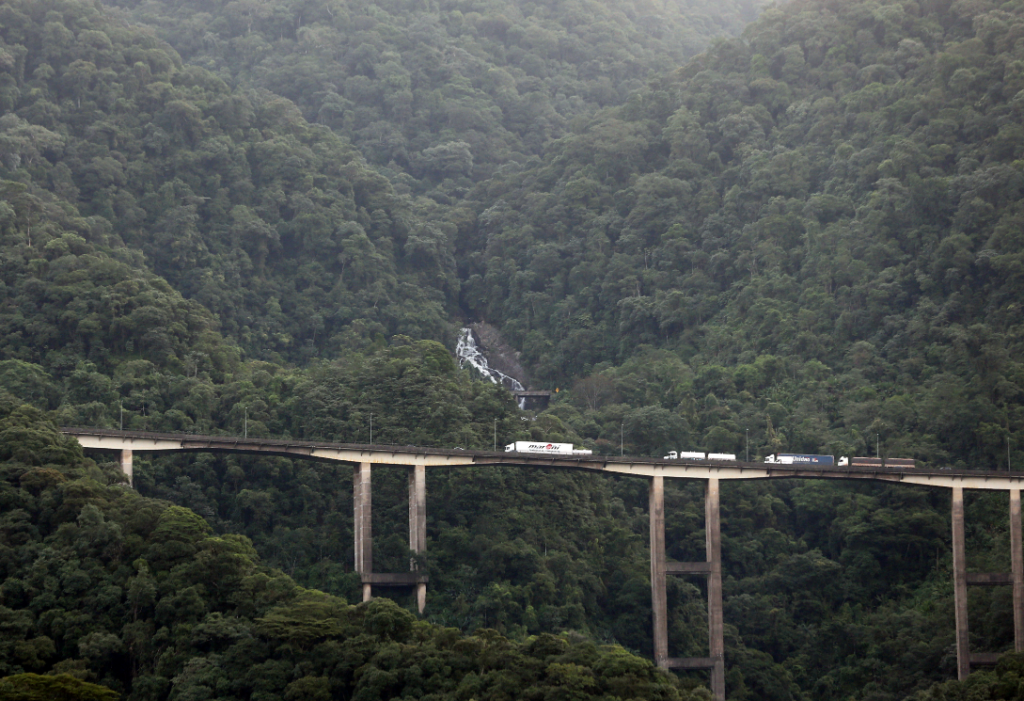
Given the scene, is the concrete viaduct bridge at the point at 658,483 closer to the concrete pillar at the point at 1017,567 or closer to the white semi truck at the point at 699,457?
the concrete pillar at the point at 1017,567

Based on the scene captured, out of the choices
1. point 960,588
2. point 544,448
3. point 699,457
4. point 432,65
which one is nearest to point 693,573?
point 699,457

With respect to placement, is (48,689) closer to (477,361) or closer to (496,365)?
(477,361)

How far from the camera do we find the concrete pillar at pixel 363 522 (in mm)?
83750

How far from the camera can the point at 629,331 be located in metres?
122

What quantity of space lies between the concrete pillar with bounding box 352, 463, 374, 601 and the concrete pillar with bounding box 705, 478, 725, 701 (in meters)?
18.9

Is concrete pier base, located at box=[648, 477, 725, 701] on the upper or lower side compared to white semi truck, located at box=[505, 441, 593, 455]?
Result: lower

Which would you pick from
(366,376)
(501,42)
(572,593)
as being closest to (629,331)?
(366,376)

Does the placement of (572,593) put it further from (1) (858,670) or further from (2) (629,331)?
(2) (629,331)

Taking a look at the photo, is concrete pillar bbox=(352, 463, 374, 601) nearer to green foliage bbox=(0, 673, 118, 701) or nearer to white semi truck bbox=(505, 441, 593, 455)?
white semi truck bbox=(505, 441, 593, 455)

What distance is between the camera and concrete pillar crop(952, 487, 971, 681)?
85.5 meters

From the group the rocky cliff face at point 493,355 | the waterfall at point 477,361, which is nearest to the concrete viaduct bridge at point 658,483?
the waterfall at point 477,361

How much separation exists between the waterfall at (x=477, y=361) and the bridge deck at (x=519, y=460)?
34277mm

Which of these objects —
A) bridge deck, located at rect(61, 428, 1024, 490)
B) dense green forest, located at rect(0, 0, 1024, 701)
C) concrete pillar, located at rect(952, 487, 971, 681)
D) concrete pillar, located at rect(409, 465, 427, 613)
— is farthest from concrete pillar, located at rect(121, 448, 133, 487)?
concrete pillar, located at rect(952, 487, 971, 681)

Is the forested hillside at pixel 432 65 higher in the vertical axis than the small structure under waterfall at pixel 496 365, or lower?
higher
